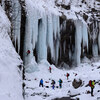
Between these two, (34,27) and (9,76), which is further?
(34,27)

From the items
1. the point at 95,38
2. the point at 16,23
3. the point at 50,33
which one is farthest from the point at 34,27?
the point at 95,38

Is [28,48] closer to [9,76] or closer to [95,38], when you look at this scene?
[9,76]

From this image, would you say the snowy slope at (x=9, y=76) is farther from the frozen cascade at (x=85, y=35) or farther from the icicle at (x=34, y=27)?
the frozen cascade at (x=85, y=35)

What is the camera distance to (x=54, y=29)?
78.1ft

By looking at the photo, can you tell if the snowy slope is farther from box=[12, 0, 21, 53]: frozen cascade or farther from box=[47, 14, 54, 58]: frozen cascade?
box=[47, 14, 54, 58]: frozen cascade

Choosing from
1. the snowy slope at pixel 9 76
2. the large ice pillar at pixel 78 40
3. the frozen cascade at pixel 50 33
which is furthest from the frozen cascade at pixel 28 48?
the snowy slope at pixel 9 76

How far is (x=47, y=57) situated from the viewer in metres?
23.2

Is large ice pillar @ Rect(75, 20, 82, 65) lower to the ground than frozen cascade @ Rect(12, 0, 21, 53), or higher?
lower

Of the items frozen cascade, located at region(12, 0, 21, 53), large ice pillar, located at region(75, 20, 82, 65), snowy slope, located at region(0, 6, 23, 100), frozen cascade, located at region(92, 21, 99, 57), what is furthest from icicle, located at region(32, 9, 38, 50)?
snowy slope, located at region(0, 6, 23, 100)

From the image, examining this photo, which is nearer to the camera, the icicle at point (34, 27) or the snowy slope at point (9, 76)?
the snowy slope at point (9, 76)

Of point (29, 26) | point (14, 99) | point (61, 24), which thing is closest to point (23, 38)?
point (29, 26)

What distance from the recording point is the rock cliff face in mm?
18859

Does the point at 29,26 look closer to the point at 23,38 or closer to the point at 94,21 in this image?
the point at 23,38

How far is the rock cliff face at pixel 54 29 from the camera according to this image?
18859 mm
